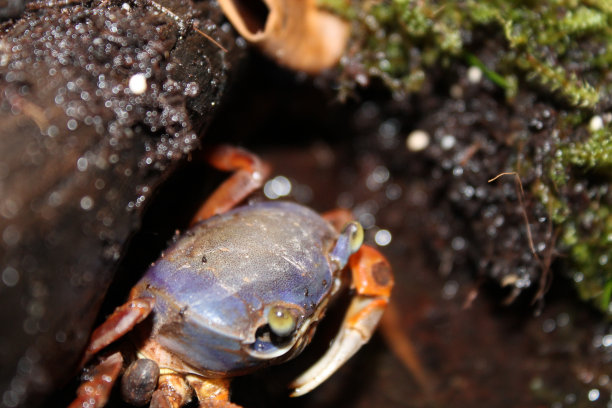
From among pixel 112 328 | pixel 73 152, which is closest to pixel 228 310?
pixel 112 328

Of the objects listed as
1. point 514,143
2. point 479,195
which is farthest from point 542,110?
point 479,195

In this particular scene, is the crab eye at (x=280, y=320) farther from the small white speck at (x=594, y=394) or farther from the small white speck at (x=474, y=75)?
the small white speck at (x=594, y=394)

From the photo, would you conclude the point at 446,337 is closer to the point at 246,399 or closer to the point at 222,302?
the point at 246,399

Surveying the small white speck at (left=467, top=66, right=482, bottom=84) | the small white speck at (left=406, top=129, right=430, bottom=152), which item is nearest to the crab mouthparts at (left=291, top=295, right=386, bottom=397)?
the small white speck at (left=406, top=129, right=430, bottom=152)

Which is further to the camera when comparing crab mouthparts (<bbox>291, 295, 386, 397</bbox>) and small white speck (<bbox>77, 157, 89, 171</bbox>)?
crab mouthparts (<bbox>291, 295, 386, 397</bbox>)

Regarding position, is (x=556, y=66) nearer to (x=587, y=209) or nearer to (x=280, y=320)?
(x=587, y=209)

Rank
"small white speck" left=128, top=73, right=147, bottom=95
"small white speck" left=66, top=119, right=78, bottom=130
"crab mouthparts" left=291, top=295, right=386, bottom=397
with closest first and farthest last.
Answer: "small white speck" left=66, top=119, right=78, bottom=130, "small white speck" left=128, top=73, right=147, bottom=95, "crab mouthparts" left=291, top=295, right=386, bottom=397

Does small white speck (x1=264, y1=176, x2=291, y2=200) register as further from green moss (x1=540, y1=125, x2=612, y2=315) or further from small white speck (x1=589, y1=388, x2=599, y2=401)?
small white speck (x1=589, y1=388, x2=599, y2=401)
